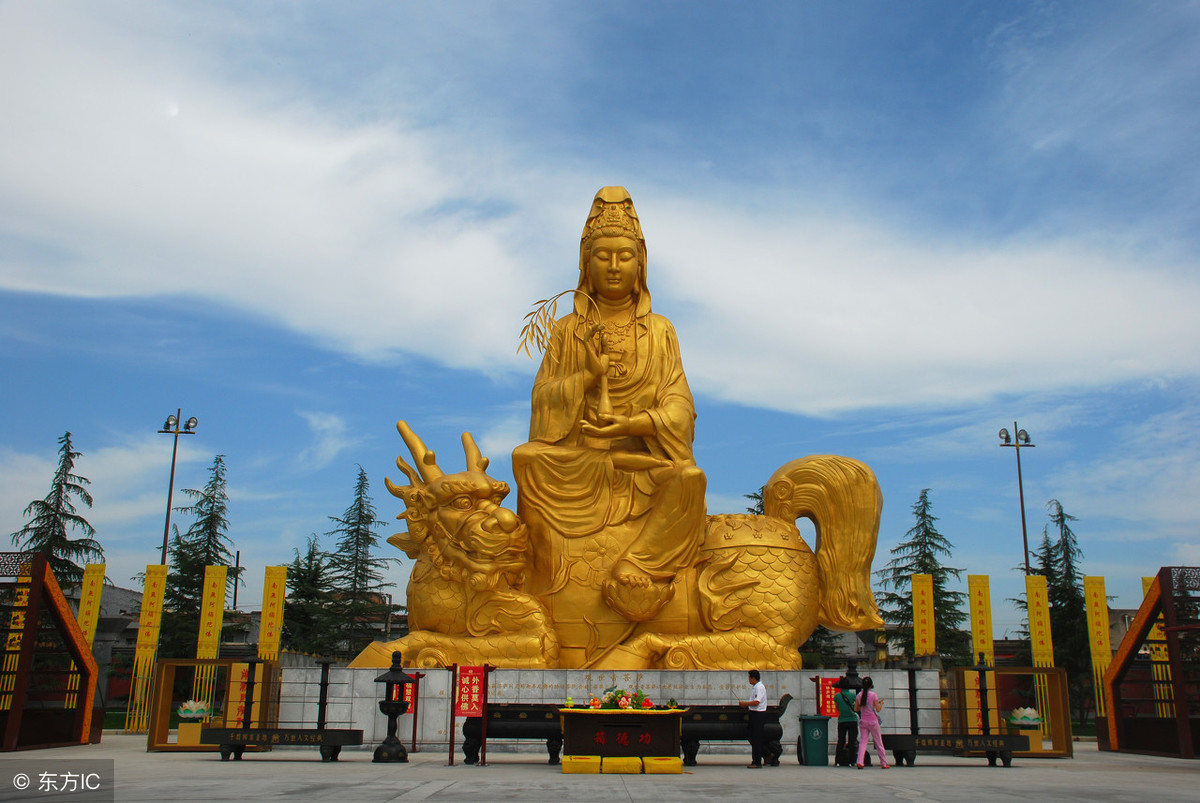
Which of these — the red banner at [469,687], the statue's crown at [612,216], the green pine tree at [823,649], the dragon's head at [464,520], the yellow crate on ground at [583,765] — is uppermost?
the statue's crown at [612,216]

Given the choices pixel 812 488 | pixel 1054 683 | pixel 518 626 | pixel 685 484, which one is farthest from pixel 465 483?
pixel 1054 683

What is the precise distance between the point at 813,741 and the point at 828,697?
99 centimetres

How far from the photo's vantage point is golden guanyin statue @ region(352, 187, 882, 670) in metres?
10.1

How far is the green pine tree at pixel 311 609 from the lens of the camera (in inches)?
884

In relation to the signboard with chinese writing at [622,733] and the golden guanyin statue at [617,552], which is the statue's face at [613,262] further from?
the signboard with chinese writing at [622,733]

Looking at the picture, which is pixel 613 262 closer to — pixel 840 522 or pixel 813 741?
pixel 840 522

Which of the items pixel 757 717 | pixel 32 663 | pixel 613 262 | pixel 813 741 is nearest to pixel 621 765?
pixel 757 717

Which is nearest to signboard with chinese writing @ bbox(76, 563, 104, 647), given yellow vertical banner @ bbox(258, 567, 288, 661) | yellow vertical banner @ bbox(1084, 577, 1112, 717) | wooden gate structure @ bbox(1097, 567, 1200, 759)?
yellow vertical banner @ bbox(258, 567, 288, 661)

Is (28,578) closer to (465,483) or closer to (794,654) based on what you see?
(465,483)

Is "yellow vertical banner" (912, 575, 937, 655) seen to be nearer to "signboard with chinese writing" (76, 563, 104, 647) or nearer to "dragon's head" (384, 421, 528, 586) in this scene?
"dragon's head" (384, 421, 528, 586)

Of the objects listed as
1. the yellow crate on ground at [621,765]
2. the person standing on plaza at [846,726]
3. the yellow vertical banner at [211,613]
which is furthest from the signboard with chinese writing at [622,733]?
the yellow vertical banner at [211,613]

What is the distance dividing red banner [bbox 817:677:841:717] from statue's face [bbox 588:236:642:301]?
203 inches

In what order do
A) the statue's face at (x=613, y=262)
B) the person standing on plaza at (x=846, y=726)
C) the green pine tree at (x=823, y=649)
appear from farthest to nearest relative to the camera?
the green pine tree at (x=823, y=649) < the statue's face at (x=613, y=262) < the person standing on plaza at (x=846, y=726)

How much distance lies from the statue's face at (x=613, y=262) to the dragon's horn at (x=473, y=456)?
7.98 feet
